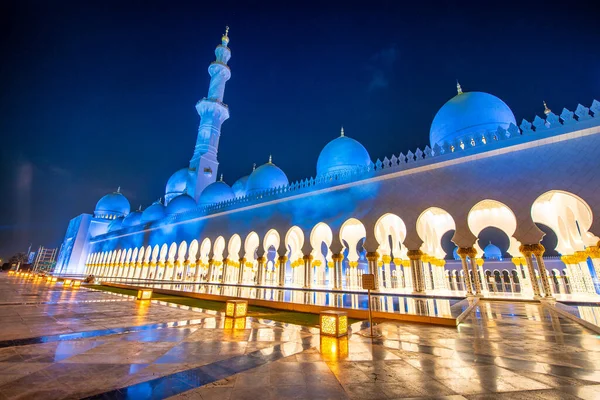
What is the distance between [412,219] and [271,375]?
944cm

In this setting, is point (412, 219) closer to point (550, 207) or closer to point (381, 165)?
point (381, 165)

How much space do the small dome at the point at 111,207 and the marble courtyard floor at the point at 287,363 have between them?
1357 inches

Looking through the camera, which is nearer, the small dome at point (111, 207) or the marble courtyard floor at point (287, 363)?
the marble courtyard floor at point (287, 363)

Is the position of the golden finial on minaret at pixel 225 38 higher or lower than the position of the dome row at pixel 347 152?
higher

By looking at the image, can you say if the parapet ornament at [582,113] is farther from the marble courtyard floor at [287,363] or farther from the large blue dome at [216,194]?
the large blue dome at [216,194]

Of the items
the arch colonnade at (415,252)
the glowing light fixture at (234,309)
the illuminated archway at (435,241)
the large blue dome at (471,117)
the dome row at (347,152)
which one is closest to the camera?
the glowing light fixture at (234,309)

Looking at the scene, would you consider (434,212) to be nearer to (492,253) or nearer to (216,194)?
(492,253)

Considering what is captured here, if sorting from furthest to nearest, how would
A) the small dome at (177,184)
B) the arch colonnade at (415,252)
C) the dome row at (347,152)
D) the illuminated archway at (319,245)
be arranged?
the small dome at (177,184)
the illuminated archway at (319,245)
the dome row at (347,152)
the arch colonnade at (415,252)

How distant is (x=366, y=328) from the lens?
4.34 m

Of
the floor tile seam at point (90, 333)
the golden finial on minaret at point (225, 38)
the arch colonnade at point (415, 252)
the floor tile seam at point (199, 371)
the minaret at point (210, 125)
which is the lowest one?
the floor tile seam at point (199, 371)

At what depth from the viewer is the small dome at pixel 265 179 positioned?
18.7 metres

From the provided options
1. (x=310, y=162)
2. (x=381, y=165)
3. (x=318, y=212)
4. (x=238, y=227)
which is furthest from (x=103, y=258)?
(x=381, y=165)

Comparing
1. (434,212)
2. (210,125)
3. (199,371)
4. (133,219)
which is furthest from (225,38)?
(199,371)

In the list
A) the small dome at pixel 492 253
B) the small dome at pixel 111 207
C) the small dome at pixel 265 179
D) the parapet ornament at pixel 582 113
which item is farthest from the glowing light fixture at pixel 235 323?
the small dome at pixel 111 207
